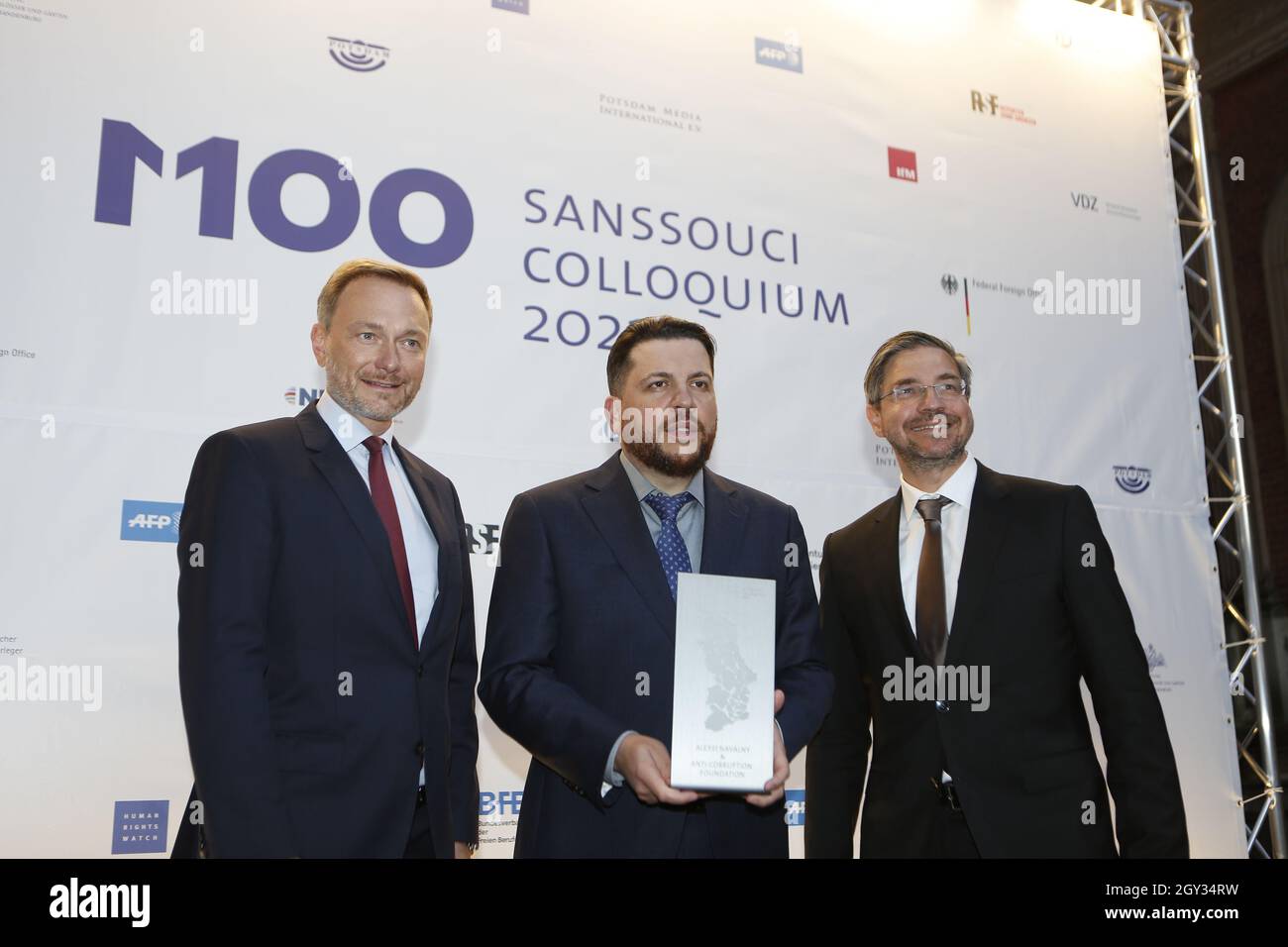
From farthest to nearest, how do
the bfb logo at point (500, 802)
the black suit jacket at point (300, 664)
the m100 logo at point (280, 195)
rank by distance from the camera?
the bfb logo at point (500, 802)
the m100 logo at point (280, 195)
the black suit jacket at point (300, 664)

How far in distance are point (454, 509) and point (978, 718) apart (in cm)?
141

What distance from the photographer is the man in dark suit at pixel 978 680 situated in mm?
2801

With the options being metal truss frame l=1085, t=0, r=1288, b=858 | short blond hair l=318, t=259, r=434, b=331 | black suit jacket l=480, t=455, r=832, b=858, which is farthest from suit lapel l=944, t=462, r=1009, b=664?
metal truss frame l=1085, t=0, r=1288, b=858

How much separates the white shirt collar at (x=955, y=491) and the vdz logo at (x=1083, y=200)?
3.09 metres

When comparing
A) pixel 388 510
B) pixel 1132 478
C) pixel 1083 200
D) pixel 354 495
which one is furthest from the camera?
pixel 1083 200

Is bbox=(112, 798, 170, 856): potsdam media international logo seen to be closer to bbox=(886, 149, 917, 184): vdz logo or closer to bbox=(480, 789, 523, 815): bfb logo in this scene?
bbox=(480, 789, 523, 815): bfb logo

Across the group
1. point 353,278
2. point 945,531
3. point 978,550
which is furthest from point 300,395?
point 978,550

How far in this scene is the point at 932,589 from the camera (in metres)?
3.03

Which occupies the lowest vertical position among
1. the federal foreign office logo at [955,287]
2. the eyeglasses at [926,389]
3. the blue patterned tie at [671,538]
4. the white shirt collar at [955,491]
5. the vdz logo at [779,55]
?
the blue patterned tie at [671,538]

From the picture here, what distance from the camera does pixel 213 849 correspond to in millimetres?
2191

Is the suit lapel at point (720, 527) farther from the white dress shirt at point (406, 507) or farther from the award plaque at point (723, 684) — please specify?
the white dress shirt at point (406, 507)

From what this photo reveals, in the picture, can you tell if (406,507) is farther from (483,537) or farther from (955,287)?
(955,287)

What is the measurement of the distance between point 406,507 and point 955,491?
152 centimetres

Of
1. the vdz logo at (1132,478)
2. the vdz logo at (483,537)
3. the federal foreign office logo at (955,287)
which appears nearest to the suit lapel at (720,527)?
the vdz logo at (483,537)
